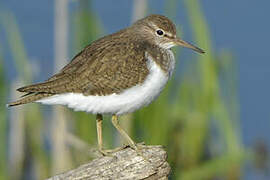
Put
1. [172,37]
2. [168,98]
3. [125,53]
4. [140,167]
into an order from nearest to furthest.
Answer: [140,167], [125,53], [172,37], [168,98]

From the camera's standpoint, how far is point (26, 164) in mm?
10156

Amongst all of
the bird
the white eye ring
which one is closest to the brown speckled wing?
the bird

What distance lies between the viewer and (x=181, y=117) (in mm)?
9531

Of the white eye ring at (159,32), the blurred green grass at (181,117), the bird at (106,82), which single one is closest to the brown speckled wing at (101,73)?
the bird at (106,82)

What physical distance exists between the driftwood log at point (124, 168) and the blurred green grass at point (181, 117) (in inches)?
89.4

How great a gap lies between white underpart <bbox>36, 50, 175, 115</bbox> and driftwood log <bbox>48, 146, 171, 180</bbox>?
0.42 m

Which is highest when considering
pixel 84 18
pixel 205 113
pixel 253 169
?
pixel 84 18

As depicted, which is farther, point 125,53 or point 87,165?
point 125,53

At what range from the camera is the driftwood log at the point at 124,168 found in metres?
5.89

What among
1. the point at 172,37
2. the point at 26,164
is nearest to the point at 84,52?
the point at 172,37

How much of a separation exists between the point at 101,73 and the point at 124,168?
908mm

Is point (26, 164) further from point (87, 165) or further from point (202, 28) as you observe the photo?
point (87, 165)

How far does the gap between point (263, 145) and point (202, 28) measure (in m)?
2.97

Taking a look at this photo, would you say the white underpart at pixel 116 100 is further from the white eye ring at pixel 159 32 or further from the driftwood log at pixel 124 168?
the white eye ring at pixel 159 32
